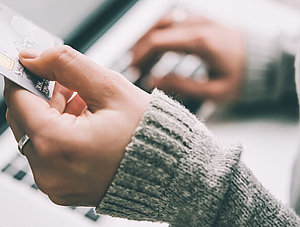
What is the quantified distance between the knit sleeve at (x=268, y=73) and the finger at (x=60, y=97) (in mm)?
400

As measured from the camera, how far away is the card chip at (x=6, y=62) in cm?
38

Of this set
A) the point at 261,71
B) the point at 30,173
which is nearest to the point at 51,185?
the point at 30,173

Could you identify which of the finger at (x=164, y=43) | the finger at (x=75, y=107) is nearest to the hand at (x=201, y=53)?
the finger at (x=164, y=43)

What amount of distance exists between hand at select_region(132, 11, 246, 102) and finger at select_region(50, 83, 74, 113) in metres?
0.26

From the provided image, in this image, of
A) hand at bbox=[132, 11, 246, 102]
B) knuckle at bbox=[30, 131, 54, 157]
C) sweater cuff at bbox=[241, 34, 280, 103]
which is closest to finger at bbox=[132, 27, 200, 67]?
hand at bbox=[132, 11, 246, 102]

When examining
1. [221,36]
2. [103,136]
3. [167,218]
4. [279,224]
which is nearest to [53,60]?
[103,136]

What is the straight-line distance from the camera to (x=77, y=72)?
0.38 meters

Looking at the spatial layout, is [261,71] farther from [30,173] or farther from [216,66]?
[30,173]

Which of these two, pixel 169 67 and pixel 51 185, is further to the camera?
pixel 169 67

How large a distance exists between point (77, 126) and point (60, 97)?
70 millimetres

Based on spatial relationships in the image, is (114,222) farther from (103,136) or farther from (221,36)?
(221,36)

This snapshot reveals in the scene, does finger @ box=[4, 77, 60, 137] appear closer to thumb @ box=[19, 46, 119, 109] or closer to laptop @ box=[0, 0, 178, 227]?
thumb @ box=[19, 46, 119, 109]

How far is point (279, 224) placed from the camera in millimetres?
459

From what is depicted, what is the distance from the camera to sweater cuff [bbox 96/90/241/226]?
38 centimetres
